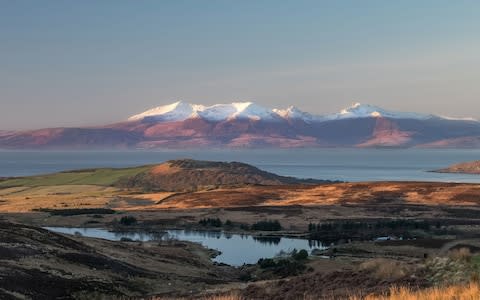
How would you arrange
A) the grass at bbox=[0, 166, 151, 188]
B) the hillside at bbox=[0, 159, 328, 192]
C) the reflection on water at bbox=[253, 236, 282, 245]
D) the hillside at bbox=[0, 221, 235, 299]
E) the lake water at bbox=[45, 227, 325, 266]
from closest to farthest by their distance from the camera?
the hillside at bbox=[0, 221, 235, 299] < the lake water at bbox=[45, 227, 325, 266] < the reflection on water at bbox=[253, 236, 282, 245] < the hillside at bbox=[0, 159, 328, 192] < the grass at bbox=[0, 166, 151, 188]

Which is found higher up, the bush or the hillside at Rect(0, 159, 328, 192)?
the hillside at Rect(0, 159, 328, 192)

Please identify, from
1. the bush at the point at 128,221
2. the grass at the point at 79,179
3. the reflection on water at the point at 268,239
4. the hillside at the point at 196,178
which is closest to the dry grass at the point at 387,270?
the reflection on water at the point at 268,239

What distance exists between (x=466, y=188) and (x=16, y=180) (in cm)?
12936

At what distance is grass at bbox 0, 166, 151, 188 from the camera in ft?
572

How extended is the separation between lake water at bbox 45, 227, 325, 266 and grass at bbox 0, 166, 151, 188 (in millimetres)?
87465

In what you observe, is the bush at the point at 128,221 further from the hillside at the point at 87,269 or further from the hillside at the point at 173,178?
the hillside at the point at 173,178

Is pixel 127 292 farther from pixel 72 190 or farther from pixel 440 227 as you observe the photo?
pixel 72 190

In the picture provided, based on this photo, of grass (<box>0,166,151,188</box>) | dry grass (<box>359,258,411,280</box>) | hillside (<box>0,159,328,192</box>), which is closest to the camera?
dry grass (<box>359,258,411,280</box>)

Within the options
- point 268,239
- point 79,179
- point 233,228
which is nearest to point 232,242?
point 268,239

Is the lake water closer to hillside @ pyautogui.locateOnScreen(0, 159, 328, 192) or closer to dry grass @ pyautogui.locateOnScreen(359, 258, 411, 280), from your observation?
dry grass @ pyautogui.locateOnScreen(359, 258, 411, 280)

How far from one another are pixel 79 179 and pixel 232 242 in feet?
386

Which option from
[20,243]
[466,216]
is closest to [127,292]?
[20,243]

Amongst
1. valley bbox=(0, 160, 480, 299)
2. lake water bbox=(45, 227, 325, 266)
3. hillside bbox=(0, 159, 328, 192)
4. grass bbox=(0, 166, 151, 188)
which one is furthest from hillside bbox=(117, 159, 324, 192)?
lake water bbox=(45, 227, 325, 266)

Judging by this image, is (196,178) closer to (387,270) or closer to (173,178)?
(173,178)
